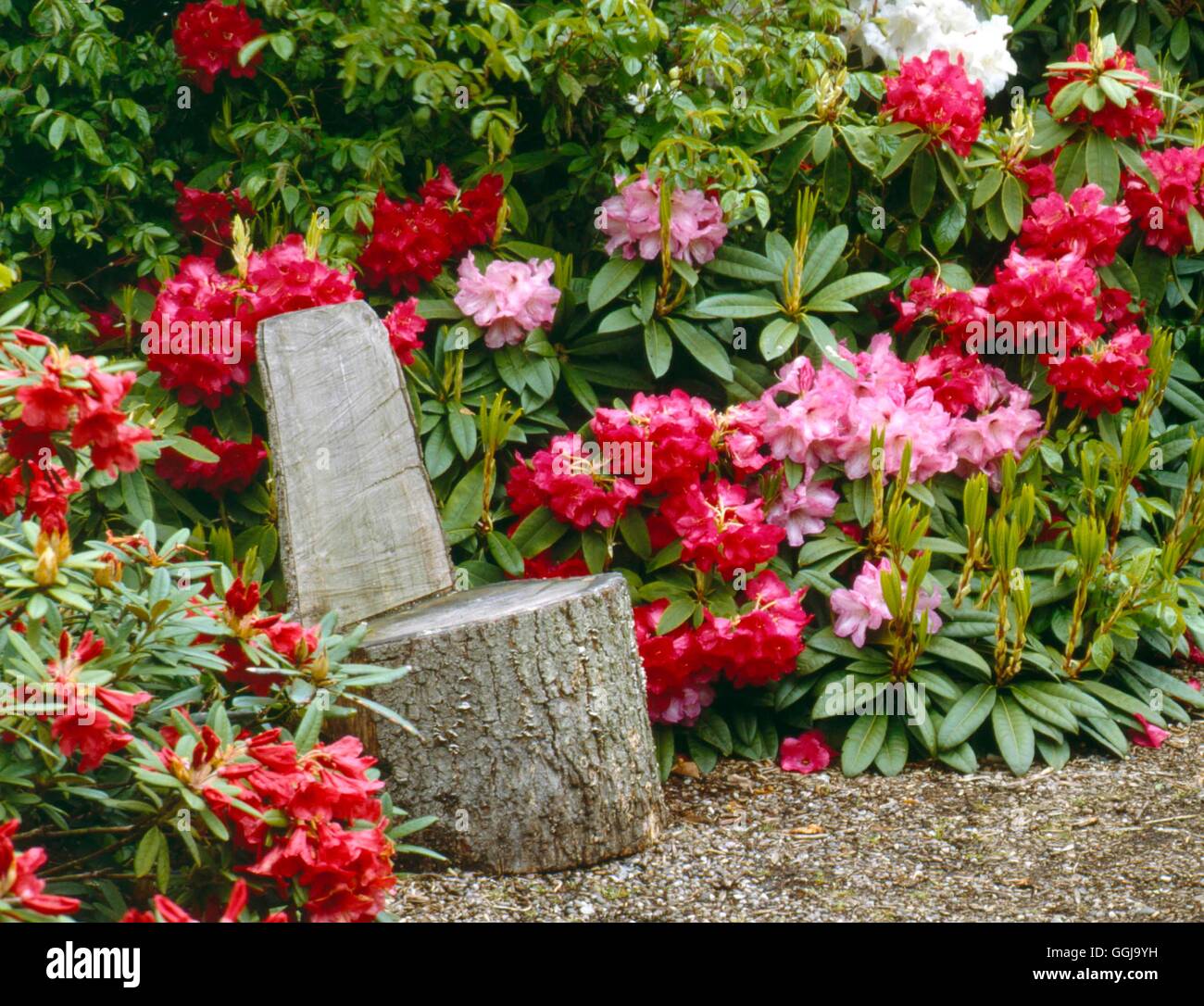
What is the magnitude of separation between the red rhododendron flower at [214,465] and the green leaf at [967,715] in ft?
5.09

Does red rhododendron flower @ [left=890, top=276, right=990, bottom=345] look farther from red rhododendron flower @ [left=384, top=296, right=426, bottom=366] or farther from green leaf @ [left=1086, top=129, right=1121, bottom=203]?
red rhododendron flower @ [left=384, top=296, right=426, bottom=366]

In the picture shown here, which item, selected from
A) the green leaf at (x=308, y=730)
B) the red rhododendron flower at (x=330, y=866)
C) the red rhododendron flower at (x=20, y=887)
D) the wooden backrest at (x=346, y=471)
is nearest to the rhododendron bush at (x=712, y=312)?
the wooden backrest at (x=346, y=471)

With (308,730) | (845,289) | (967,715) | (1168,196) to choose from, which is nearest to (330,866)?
(308,730)

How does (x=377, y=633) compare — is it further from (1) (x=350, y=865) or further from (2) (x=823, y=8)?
(2) (x=823, y=8)

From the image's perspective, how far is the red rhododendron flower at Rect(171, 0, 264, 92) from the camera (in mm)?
3227

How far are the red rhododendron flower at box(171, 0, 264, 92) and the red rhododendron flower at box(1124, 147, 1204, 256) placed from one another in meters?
2.18

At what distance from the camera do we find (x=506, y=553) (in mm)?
2957

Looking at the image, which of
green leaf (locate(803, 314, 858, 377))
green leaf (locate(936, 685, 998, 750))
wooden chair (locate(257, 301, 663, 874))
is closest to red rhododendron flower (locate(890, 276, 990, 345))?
green leaf (locate(803, 314, 858, 377))

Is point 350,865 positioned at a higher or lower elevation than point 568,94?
lower

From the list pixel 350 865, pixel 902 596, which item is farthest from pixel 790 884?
pixel 350 865

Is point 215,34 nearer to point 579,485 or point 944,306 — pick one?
point 579,485

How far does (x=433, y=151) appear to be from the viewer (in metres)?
3.38

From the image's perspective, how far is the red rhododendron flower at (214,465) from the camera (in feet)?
9.71
